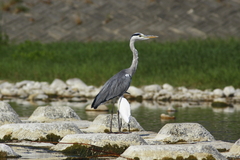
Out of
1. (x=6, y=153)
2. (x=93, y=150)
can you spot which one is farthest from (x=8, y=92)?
(x=6, y=153)

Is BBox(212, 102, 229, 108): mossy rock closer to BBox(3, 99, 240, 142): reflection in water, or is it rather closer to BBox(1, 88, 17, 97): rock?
BBox(3, 99, 240, 142): reflection in water

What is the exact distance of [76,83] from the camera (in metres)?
18.0

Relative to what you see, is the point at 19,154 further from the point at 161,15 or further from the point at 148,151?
the point at 161,15

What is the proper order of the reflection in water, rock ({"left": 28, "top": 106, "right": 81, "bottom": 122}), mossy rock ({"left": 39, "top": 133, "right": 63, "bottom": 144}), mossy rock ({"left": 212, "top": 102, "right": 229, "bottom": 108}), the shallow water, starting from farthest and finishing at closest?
1. mossy rock ({"left": 212, "top": 102, "right": 229, "bottom": 108})
2. rock ({"left": 28, "top": 106, "right": 81, "bottom": 122})
3. the reflection in water
4. mossy rock ({"left": 39, "top": 133, "right": 63, "bottom": 144})
5. the shallow water

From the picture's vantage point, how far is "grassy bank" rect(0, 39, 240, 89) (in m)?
17.8

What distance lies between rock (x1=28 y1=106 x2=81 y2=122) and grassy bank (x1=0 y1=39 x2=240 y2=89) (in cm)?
739

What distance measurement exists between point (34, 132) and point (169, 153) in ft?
7.57

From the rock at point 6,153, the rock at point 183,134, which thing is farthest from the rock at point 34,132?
the rock at point 183,134

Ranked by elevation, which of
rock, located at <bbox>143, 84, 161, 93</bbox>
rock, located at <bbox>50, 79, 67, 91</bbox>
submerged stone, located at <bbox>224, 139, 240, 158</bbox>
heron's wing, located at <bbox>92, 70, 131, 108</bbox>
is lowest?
submerged stone, located at <bbox>224, 139, 240, 158</bbox>

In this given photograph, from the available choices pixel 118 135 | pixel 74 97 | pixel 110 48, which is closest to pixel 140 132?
pixel 118 135

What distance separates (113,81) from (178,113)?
4974 millimetres

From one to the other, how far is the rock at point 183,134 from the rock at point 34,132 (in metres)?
1.41

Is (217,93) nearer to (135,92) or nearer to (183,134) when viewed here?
(135,92)

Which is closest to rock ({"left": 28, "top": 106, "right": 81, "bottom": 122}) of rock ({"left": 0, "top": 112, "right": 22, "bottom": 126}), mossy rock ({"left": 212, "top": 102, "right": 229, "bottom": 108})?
rock ({"left": 0, "top": 112, "right": 22, "bottom": 126})
